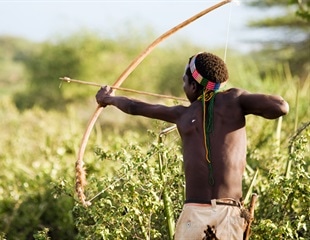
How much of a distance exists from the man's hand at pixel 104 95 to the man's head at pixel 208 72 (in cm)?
74

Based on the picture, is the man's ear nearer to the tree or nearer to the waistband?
the waistband

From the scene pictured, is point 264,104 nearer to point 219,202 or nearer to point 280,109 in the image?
point 280,109

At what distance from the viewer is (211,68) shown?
17.1 ft

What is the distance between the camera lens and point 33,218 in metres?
9.05

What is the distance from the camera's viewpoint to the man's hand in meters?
5.79

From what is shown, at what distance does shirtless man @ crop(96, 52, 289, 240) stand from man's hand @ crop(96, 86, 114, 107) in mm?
724

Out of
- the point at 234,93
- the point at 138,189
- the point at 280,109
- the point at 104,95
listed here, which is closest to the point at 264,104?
the point at 280,109

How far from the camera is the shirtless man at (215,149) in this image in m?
5.04

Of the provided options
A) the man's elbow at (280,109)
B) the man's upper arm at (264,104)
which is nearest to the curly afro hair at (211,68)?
the man's upper arm at (264,104)

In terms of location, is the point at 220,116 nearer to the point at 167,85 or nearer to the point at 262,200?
the point at 262,200

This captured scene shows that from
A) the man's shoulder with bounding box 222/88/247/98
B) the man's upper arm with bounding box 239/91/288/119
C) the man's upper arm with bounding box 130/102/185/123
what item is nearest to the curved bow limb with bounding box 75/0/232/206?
the man's upper arm with bounding box 130/102/185/123

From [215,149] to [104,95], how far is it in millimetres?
1038

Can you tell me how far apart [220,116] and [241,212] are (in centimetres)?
55

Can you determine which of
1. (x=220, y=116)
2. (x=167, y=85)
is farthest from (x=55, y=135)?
(x=167, y=85)
